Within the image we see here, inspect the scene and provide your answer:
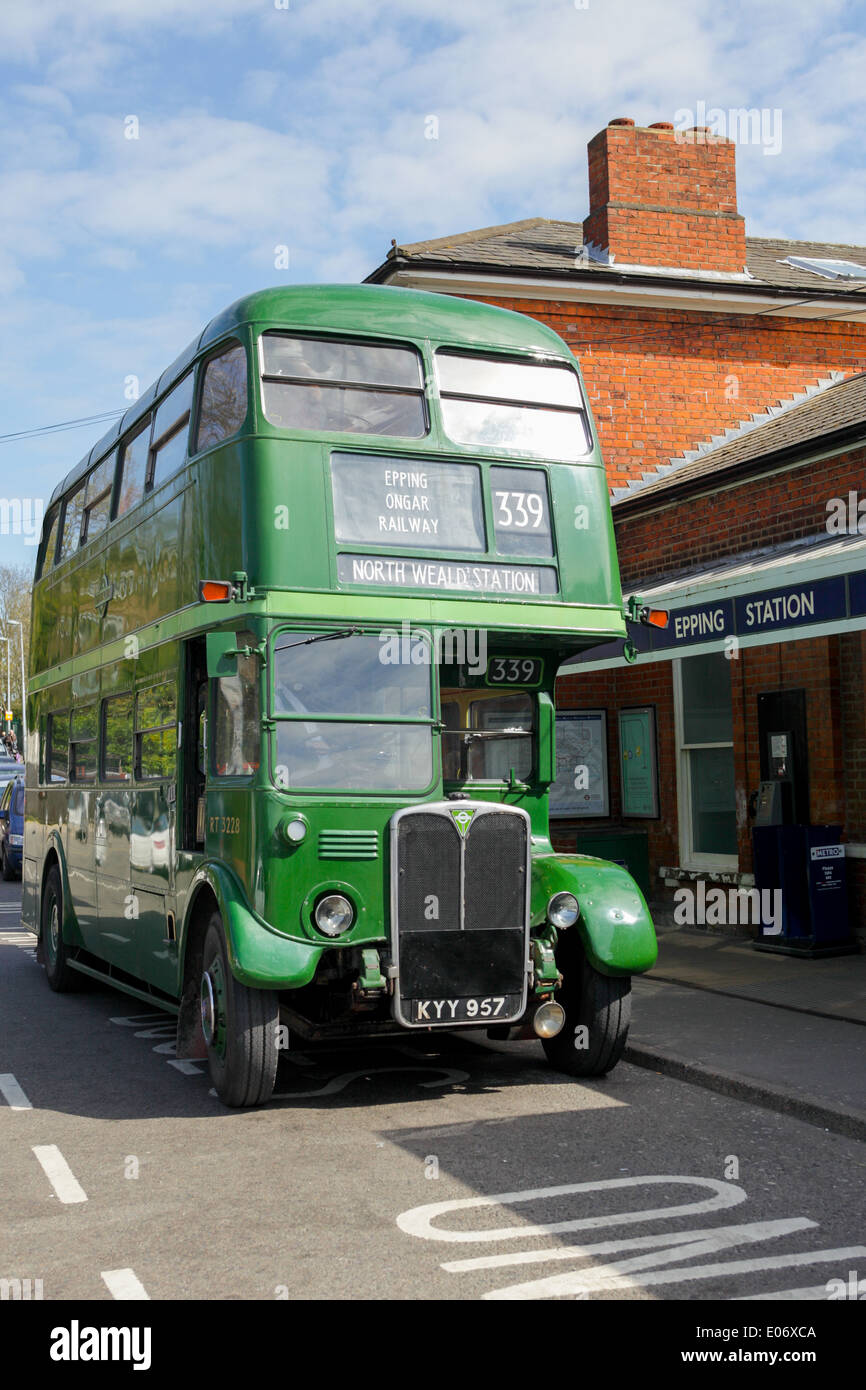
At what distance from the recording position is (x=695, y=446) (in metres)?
16.1

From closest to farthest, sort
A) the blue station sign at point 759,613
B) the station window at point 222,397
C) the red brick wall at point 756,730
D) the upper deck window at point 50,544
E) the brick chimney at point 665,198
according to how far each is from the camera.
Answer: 1. the station window at point 222,397
2. the blue station sign at point 759,613
3. the red brick wall at point 756,730
4. the upper deck window at point 50,544
5. the brick chimney at point 665,198

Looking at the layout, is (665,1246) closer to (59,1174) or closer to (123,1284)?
(123,1284)

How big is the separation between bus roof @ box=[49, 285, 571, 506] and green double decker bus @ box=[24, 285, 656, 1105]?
0.05 feet

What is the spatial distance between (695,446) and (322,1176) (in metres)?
12.2

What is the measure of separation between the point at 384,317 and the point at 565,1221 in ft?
15.7

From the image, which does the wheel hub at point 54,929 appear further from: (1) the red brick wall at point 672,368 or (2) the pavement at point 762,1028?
(1) the red brick wall at point 672,368

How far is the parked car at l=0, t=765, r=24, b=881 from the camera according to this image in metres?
23.8

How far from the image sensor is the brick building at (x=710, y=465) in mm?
10742

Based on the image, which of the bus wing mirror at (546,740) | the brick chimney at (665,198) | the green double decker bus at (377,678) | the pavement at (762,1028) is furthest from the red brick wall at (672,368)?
the bus wing mirror at (546,740)

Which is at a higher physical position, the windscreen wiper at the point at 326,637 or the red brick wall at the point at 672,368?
the red brick wall at the point at 672,368

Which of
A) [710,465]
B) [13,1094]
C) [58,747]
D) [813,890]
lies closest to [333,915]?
[13,1094]

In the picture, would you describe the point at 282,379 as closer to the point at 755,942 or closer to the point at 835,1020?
the point at 835,1020

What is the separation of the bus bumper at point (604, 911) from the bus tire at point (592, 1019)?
19cm
